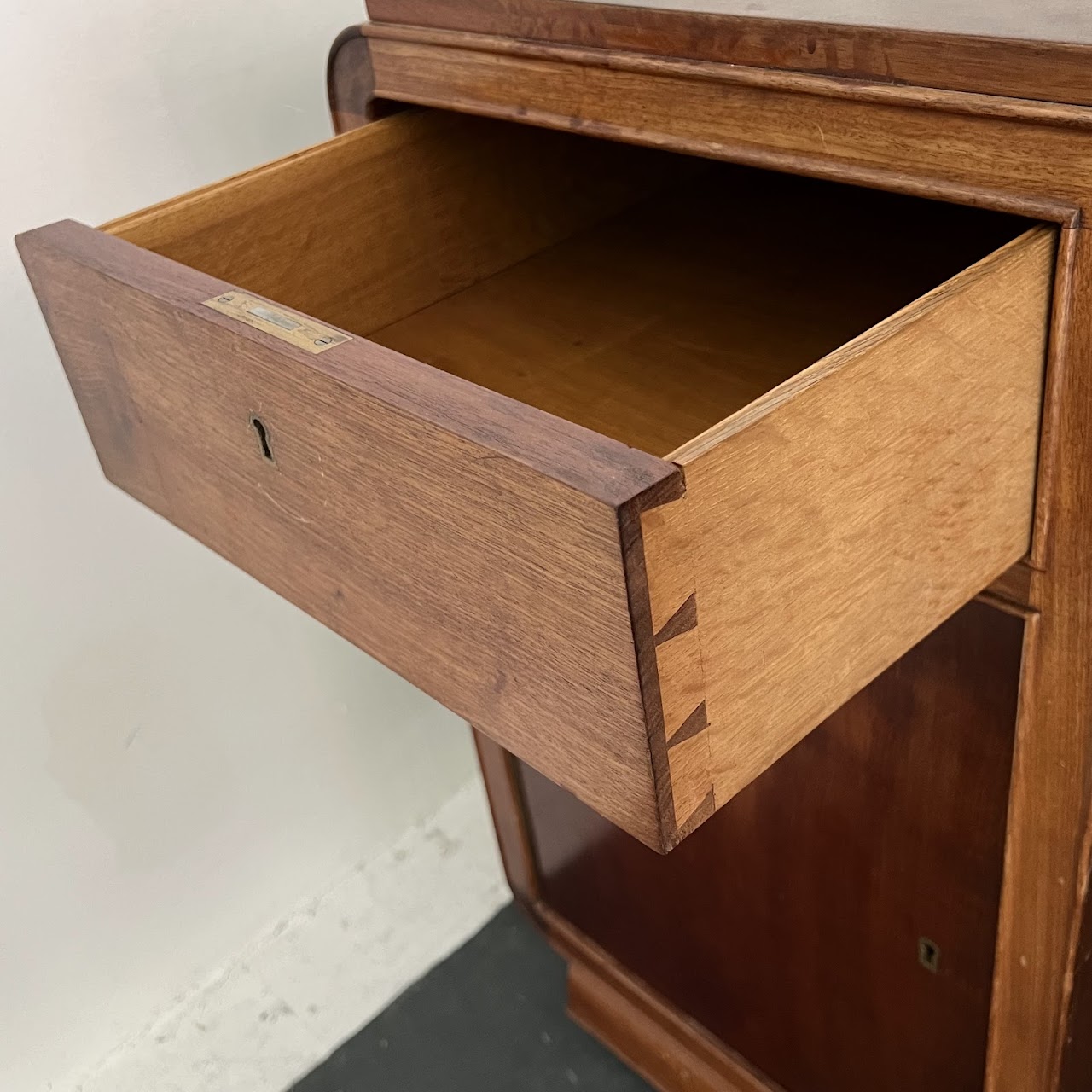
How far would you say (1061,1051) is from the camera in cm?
70

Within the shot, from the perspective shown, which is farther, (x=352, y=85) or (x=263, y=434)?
(x=352, y=85)

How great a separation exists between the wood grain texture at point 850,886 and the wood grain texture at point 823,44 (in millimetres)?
241

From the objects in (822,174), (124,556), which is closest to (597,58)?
(822,174)

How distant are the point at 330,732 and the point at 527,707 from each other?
29.9 inches

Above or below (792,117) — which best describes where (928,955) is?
below

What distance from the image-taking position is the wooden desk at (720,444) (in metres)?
0.41

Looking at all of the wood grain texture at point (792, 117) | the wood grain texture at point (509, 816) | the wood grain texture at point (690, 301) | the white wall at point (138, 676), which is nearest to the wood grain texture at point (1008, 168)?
the wood grain texture at point (792, 117)

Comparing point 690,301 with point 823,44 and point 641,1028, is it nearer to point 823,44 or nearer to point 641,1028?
point 823,44

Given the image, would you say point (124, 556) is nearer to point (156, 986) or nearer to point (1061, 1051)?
point (156, 986)

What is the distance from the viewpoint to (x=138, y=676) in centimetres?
100

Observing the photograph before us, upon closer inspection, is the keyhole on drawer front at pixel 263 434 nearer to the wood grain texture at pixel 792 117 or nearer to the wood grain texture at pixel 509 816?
the wood grain texture at pixel 792 117

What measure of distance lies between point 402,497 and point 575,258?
410 mm

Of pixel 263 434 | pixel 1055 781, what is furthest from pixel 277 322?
A: pixel 1055 781

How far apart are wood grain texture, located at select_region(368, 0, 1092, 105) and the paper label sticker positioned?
0.66 feet
